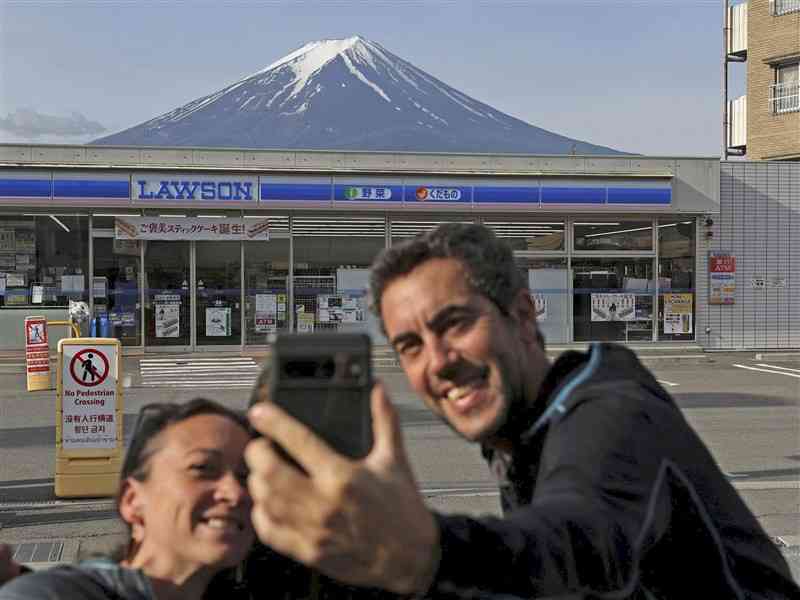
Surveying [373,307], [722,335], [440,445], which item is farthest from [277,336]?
[722,335]

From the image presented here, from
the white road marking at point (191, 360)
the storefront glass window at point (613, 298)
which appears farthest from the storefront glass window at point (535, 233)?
the white road marking at point (191, 360)

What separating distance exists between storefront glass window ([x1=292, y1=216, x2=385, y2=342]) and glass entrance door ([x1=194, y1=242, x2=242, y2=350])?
119cm

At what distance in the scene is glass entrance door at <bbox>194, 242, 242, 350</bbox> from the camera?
1956 centimetres

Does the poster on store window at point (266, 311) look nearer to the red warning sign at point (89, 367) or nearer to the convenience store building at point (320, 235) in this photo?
the convenience store building at point (320, 235)

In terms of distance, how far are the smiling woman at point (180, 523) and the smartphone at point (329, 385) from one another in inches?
26.7

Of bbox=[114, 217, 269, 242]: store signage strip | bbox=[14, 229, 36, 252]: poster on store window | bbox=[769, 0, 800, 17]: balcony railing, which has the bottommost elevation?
bbox=[14, 229, 36, 252]: poster on store window

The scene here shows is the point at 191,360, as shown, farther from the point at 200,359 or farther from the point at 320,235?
the point at 320,235

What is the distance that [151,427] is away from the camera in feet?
5.99

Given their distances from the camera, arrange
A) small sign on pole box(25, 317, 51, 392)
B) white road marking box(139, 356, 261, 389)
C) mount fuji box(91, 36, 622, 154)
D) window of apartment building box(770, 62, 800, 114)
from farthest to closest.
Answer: mount fuji box(91, 36, 622, 154) → window of apartment building box(770, 62, 800, 114) → white road marking box(139, 356, 261, 389) → small sign on pole box(25, 317, 51, 392)

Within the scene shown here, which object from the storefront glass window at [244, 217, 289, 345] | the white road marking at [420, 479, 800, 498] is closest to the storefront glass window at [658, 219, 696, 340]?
the storefront glass window at [244, 217, 289, 345]

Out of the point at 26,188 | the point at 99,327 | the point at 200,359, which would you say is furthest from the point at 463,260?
the point at 26,188

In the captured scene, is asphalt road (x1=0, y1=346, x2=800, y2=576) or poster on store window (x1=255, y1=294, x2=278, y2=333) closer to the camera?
asphalt road (x1=0, y1=346, x2=800, y2=576)

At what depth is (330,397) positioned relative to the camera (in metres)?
1.01

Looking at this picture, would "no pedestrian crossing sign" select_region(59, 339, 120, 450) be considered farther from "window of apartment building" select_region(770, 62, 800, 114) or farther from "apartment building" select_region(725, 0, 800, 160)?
"window of apartment building" select_region(770, 62, 800, 114)
